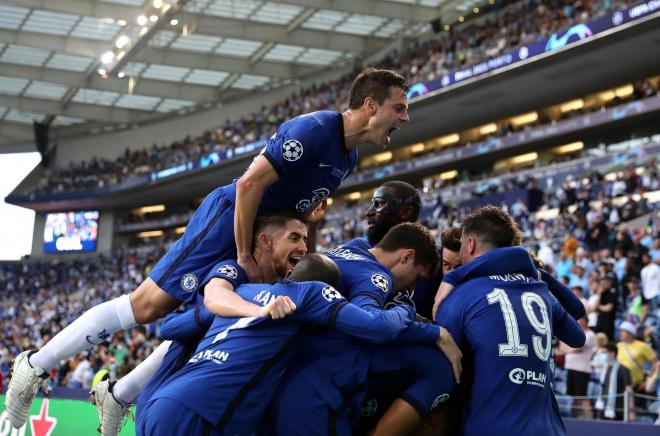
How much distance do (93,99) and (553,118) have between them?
85.5 ft

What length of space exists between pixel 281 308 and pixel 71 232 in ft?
161

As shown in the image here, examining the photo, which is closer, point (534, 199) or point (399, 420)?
point (399, 420)

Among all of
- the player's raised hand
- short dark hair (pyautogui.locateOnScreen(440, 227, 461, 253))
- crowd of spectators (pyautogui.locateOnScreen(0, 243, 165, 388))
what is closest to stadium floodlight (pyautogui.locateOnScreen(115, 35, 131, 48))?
crowd of spectators (pyautogui.locateOnScreen(0, 243, 165, 388))

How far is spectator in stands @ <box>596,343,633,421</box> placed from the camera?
834 cm

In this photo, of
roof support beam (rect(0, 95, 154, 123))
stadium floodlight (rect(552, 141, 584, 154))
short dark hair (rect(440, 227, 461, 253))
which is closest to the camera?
short dark hair (rect(440, 227, 461, 253))

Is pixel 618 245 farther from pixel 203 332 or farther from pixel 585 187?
pixel 203 332

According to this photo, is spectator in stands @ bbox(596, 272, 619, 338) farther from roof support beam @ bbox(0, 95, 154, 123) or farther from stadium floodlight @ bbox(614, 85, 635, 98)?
roof support beam @ bbox(0, 95, 154, 123)

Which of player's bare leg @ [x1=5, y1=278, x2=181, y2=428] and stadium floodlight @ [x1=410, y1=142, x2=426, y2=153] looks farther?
stadium floodlight @ [x1=410, y1=142, x2=426, y2=153]

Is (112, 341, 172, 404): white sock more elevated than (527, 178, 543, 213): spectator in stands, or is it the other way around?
(527, 178, 543, 213): spectator in stands

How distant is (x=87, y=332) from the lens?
4840mm

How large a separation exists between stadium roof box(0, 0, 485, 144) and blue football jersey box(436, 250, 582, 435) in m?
29.6

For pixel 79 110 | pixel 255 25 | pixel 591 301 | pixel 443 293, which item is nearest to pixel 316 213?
pixel 443 293

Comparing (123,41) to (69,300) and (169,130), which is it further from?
(169,130)

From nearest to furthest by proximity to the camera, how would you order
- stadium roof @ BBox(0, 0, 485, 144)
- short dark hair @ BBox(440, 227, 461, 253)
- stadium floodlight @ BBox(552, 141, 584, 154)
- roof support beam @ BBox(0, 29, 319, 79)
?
short dark hair @ BBox(440, 227, 461, 253) → stadium floodlight @ BBox(552, 141, 584, 154) → stadium roof @ BBox(0, 0, 485, 144) → roof support beam @ BBox(0, 29, 319, 79)
